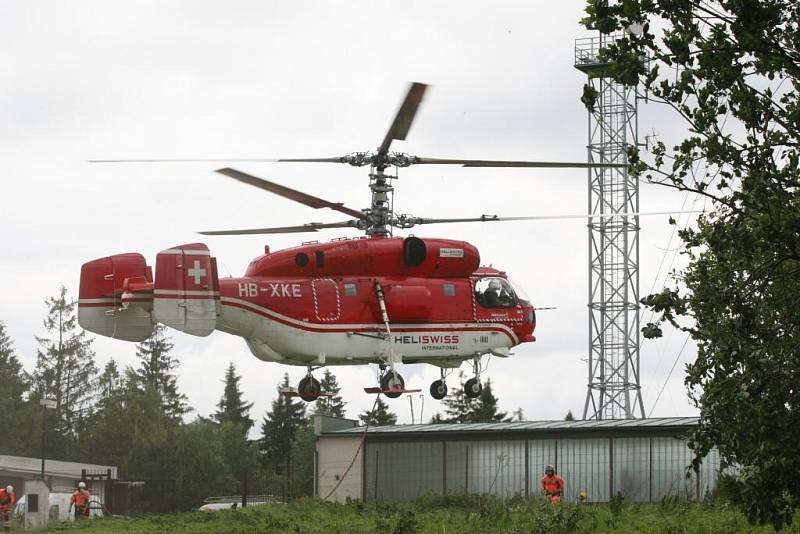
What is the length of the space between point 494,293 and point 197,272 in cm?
790

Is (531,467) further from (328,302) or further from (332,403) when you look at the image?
(332,403)

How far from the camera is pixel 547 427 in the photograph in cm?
4328

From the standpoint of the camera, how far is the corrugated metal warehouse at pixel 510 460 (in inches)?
1636

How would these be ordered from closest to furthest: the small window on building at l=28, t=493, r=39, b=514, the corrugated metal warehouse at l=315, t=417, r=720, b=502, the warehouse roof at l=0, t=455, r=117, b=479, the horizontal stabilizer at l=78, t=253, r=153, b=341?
1. the horizontal stabilizer at l=78, t=253, r=153, b=341
2. the small window on building at l=28, t=493, r=39, b=514
3. the corrugated metal warehouse at l=315, t=417, r=720, b=502
4. the warehouse roof at l=0, t=455, r=117, b=479

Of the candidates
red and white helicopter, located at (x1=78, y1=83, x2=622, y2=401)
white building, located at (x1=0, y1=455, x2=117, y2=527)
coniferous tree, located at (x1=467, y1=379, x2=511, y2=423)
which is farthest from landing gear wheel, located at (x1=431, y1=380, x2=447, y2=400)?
coniferous tree, located at (x1=467, y1=379, x2=511, y2=423)

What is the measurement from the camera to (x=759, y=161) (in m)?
18.3

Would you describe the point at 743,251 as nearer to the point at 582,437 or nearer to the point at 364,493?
the point at 582,437

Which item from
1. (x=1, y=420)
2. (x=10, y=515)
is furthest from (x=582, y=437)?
(x=1, y=420)

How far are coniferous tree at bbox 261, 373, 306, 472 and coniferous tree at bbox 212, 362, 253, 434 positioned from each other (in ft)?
28.9

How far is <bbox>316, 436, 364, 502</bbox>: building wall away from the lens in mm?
45938

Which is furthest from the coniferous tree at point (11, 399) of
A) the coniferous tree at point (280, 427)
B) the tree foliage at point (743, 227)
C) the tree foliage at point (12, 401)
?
the tree foliage at point (743, 227)

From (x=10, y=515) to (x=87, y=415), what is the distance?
6414 centimetres

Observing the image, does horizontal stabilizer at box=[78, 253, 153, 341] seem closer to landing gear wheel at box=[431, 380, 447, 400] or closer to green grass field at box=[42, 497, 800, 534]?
green grass field at box=[42, 497, 800, 534]

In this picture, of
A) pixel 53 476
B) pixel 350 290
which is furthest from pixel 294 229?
pixel 53 476
